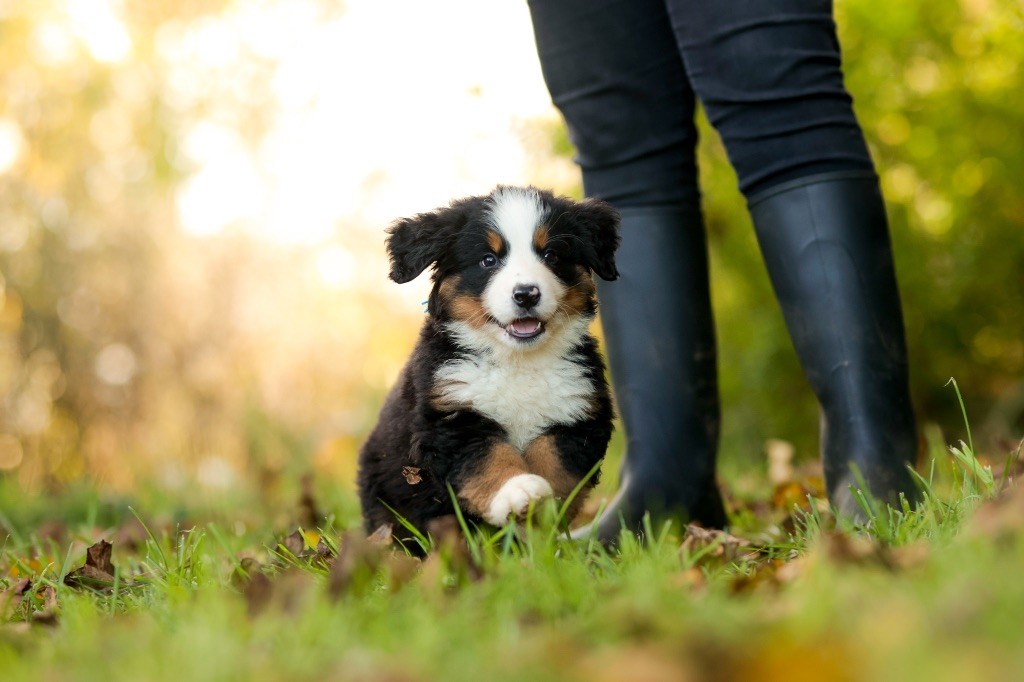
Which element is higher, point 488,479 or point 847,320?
point 847,320

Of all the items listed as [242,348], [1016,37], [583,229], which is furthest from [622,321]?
[242,348]

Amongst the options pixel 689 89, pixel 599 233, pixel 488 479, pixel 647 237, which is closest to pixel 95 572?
pixel 488 479

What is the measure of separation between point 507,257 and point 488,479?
56 cm

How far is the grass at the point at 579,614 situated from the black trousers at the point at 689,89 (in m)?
0.86

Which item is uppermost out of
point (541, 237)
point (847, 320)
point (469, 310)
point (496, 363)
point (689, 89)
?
point (689, 89)

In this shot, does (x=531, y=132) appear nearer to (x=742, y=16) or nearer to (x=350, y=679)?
(x=742, y=16)

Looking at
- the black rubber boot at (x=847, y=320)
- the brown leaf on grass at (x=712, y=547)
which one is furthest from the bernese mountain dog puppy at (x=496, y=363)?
the black rubber boot at (x=847, y=320)

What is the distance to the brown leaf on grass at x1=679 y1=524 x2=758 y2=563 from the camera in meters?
1.83

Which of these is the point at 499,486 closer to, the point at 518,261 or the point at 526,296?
the point at 526,296

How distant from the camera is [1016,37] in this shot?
13.8 ft

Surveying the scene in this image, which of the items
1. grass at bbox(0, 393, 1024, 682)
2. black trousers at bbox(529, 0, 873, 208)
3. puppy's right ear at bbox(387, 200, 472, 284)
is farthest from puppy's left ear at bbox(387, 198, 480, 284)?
grass at bbox(0, 393, 1024, 682)

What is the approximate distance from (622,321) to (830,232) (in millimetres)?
591

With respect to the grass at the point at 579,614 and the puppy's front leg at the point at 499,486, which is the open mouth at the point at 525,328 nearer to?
the puppy's front leg at the point at 499,486

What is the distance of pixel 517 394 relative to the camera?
94.5 inches
